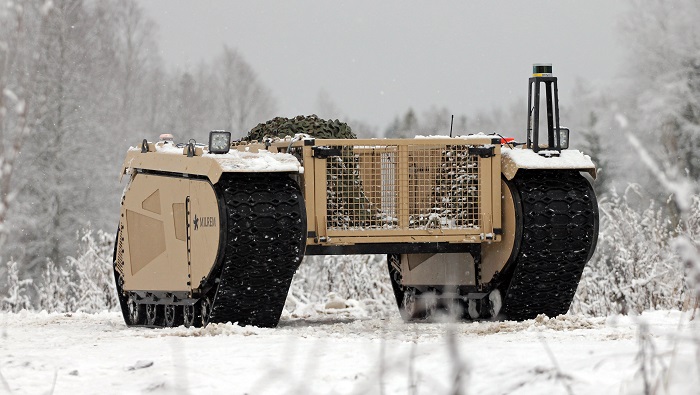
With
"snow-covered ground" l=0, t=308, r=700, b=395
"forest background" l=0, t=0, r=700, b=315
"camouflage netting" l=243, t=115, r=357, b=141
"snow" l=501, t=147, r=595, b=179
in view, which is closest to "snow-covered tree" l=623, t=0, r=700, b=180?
"forest background" l=0, t=0, r=700, b=315

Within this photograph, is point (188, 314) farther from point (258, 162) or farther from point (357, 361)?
point (357, 361)

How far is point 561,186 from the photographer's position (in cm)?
1066

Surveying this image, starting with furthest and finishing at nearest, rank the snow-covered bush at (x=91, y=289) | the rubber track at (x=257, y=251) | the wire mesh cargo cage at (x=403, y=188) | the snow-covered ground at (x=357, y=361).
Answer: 1. the snow-covered bush at (x=91, y=289)
2. the wire mesh cargo cage at (x=403, y=188)
3. the rubber track at (x=257, y=251)
4. the snow-covered ground at (x=357, y=361)

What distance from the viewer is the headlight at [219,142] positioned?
9.84 meters

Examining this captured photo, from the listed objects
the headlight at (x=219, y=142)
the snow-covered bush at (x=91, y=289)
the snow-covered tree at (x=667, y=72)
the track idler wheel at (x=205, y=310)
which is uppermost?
the snow-covered tree at (x=667, y=72)

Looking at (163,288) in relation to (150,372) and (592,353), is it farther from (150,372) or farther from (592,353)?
(592,353)

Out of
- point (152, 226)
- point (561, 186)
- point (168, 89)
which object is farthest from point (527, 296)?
point (168, 89)

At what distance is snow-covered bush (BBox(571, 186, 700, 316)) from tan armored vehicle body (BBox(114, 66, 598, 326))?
1791mm

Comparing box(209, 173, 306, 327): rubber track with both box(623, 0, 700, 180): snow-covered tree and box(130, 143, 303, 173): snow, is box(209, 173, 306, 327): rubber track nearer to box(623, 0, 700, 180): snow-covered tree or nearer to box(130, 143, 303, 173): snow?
box(130, 143, 303, 173): snow

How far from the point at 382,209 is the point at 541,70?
5.92 ft

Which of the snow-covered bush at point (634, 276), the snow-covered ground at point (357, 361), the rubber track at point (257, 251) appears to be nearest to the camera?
the snow-covered ground at point (357, 361)

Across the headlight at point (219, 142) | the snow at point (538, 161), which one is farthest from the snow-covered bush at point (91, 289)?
the snow at point (538, 161)

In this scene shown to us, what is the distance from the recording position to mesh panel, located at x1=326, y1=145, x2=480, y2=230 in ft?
Result: 34.4

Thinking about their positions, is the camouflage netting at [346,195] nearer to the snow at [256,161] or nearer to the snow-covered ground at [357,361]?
the snow at [256,161]
